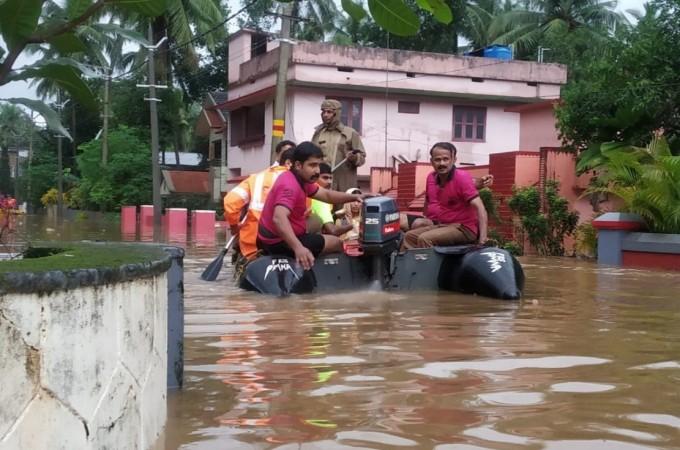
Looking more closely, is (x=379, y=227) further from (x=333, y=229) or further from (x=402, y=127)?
(x=402, y=127)

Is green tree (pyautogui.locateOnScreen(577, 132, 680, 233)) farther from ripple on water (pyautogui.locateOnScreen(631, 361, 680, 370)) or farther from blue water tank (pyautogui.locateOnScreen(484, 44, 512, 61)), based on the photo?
blue water tank (pyautogui.locateOnScreen(484, 44, 512, 61))

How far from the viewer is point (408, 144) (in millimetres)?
30422

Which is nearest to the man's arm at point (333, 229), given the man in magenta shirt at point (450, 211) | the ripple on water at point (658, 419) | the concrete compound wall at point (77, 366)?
the man in magenta shirt at point (450, 211)

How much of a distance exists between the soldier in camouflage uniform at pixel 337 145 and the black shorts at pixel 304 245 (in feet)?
7.70

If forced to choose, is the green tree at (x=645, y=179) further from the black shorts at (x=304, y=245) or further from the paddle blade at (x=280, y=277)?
the paddle blade at (x=280, y=277)

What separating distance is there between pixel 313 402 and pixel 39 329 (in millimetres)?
1715

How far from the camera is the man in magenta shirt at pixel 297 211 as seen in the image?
271 inches

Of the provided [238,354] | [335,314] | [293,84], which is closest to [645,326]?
[335,314]

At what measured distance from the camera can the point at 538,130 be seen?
22.7 m

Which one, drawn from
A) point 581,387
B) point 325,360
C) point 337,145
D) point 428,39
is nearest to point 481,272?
point 337,145

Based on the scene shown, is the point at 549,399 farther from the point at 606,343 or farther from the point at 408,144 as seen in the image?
the point at 408,144

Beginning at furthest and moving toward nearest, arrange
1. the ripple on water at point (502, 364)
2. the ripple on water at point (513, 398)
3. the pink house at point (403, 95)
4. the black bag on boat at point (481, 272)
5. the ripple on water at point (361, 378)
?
the pink house at point (403, 95)
the black bag on boat at point (481, 272)
the ripple on water at point (502, 364)
the ripple on water at point (361, 378)
the ripple on water at point (513, 398)

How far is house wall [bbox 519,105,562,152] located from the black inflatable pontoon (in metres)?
15.0

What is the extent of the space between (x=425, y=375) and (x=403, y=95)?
26531 mm
